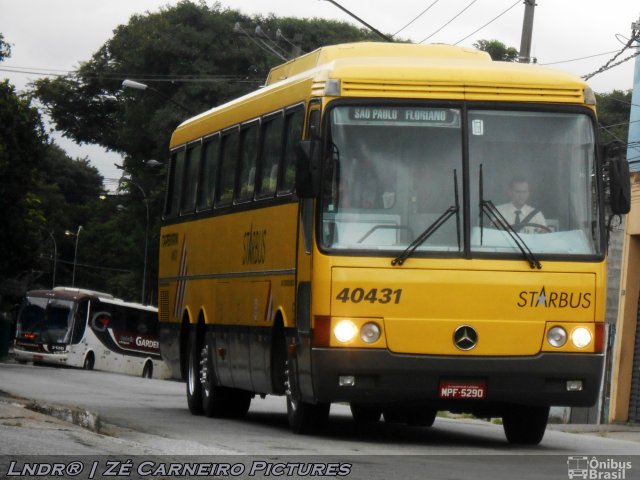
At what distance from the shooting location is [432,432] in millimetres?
17531

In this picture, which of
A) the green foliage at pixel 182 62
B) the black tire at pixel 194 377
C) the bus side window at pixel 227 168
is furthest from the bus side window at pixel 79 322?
the bus side window at pixel 227 168

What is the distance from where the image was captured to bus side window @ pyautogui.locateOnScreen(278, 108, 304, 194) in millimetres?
15105

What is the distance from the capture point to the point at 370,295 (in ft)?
45.0

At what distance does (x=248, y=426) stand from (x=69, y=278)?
97.5m

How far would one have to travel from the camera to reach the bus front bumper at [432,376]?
1366 cm

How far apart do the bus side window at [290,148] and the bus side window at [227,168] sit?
2167 millimetres

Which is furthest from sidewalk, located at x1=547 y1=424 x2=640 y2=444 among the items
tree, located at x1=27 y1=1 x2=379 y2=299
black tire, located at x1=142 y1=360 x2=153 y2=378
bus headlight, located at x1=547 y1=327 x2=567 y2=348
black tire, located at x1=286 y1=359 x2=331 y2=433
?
black tire, located at x1=142 y1=360 x2=153 y2=378

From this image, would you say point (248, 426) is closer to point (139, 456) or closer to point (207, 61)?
point (139, 456)

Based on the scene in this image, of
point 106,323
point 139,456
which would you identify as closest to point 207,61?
point 106,323

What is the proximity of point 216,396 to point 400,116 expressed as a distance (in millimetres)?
5833

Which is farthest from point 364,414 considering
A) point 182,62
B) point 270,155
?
point 182,62

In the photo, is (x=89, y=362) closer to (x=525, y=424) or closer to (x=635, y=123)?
(x=635, y=123)

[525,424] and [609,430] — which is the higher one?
[609,430]

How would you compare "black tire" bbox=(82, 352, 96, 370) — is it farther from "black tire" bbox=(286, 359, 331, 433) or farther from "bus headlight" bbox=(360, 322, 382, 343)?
"bus headlight" bbox=(360, 322, 382, 343)
